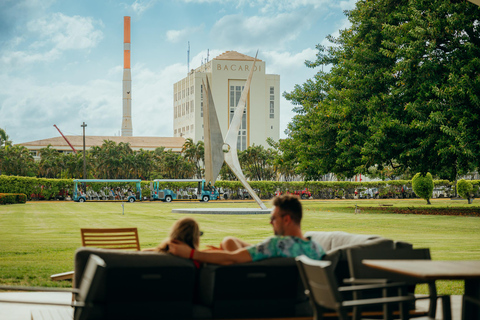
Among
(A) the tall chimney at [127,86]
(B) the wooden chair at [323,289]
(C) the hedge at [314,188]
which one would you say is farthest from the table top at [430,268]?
(A) the tall chimney at [127,86]

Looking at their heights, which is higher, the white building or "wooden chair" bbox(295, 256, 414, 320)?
the white building

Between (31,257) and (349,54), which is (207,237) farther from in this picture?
(349,54)

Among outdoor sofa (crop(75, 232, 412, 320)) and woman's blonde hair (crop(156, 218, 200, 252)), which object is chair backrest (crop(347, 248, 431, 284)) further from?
woman's blonde hair (crop(156, 218, 200, 252))

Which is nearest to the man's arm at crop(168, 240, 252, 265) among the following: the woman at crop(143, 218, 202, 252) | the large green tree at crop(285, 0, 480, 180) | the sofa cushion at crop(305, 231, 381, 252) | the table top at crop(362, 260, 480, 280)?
the woman at crop(143, 218, 202, 252)

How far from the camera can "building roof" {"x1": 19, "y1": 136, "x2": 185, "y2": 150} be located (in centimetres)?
10862

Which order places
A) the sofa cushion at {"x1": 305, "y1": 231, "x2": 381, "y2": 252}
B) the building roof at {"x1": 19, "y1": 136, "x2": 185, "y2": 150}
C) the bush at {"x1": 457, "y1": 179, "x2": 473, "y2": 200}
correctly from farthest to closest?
the building roof at {"x1": 19, "y1": 136, "x2": 185, "y2": 150}, the bush at {"x1": 457, "y1": 179, "x2": 473, "y2": 200}, the sofa cushion at {"x1": 305, "y1": 231, "x2": 381, "y2": 252}

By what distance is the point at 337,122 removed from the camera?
3091 centimetres

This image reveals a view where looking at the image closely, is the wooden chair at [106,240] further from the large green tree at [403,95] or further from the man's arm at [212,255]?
the large green tree at [403,95]

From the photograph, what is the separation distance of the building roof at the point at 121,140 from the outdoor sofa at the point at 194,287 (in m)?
107

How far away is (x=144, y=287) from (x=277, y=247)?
1013mm

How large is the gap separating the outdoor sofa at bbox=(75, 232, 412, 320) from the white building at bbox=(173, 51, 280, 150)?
3854 inches

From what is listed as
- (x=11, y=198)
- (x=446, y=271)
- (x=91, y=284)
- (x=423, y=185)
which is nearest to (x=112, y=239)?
(x=91, y=284)

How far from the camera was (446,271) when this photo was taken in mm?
3621

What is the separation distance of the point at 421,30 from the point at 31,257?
20.4 metres
